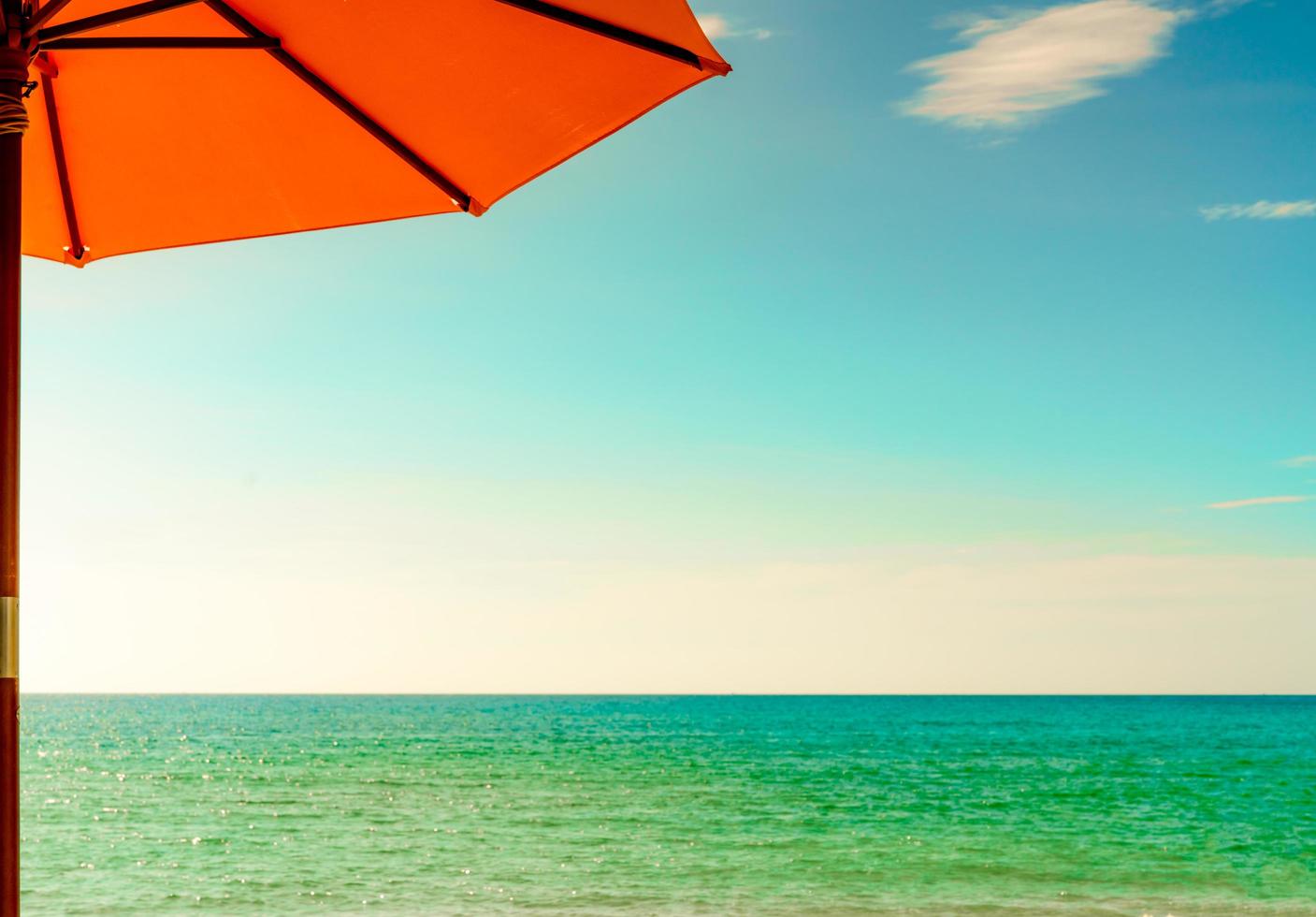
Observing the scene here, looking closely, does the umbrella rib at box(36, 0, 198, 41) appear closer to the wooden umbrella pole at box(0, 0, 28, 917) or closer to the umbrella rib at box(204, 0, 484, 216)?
the umbrella rib at box(204, 0, 484, 216)

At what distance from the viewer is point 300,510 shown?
223ft

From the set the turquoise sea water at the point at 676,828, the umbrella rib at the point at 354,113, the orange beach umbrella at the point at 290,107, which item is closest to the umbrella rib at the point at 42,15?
the orange beach umbrella at the point at 290,107

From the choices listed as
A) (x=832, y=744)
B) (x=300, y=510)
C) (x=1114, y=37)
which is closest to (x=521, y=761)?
(x=832, y=744)

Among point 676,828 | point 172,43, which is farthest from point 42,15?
point 676,828

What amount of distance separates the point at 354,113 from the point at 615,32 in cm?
70

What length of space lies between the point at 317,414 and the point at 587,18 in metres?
55.6

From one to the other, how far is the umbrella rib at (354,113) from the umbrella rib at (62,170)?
0.48 m

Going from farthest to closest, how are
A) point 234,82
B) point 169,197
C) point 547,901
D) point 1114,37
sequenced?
point 1114,37 < point 547,901 < point 169,197 < point 234,82

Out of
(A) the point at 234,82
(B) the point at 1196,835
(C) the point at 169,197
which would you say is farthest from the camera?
(B) the point at 1196,835

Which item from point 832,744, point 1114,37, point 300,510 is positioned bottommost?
point 832,744

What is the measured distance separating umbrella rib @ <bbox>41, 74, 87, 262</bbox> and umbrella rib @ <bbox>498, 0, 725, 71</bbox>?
112cm

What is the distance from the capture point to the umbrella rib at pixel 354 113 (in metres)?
2.42

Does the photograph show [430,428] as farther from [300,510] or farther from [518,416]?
[300,510]

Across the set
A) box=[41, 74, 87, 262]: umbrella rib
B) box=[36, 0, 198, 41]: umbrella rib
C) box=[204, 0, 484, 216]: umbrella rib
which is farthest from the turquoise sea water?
box=[36, 0, 198, 41]: umbrella rib
